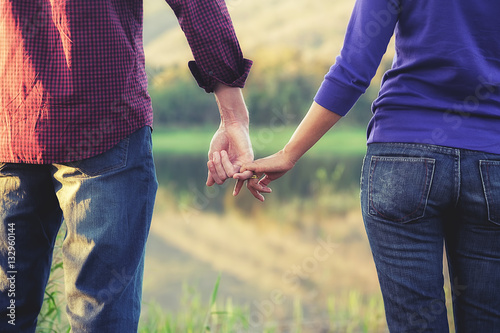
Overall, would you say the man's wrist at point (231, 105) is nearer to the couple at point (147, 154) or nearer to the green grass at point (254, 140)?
the couple at point (147, 154)

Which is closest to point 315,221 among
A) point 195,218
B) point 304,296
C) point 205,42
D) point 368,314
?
point 195,218

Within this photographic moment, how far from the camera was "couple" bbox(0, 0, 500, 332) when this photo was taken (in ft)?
3.60

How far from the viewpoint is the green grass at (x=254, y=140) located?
1103cm

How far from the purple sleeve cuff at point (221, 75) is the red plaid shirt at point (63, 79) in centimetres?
23

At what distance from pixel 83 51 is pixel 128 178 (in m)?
0.28

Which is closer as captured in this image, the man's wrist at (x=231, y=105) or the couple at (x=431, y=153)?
the couple at (x=431, y=153)

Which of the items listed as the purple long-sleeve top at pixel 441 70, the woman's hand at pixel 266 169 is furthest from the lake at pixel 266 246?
the purple long-sleeve top at pixel 441 70

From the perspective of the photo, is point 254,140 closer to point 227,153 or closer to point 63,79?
point 227,153

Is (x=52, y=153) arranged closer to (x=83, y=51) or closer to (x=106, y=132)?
(x=106, y=132)

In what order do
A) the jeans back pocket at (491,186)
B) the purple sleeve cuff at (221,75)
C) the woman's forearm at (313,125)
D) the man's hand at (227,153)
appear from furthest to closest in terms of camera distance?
the man's hand at (227,153) < the purple sleeve cuff at (221,75) < the woman's forearm at (313,125) < the jeans back pocket at (491,186)

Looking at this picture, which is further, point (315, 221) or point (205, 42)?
point (315, 221)

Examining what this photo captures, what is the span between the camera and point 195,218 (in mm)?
6789

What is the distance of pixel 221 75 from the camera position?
134cm

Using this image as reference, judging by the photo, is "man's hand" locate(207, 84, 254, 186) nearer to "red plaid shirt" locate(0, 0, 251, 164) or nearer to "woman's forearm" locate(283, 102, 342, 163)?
"woman's forearm" locate(283, 102, 342, 163)
